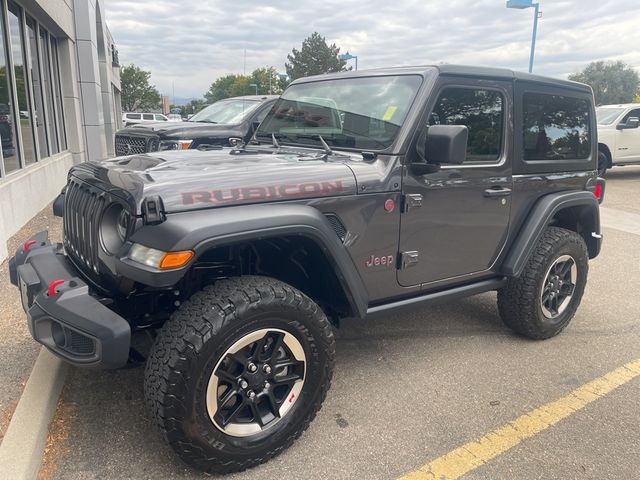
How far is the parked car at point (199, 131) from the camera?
767 centimetres

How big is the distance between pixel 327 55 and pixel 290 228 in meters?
69.4

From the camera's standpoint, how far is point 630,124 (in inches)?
499

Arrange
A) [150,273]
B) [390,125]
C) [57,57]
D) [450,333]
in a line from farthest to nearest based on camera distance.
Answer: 1. [57,57]
2. [450,333]
3. [390,125]
4. [150,273]

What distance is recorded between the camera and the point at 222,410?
2395 millimetres

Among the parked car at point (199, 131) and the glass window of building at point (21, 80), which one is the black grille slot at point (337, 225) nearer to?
the parked car at point (199, 131)

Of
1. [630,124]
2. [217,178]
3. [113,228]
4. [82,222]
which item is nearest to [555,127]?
[217,178]

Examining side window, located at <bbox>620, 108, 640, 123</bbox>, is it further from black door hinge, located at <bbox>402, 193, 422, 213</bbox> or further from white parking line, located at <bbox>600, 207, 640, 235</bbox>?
black door hinge, located at <bbox>402, 193, 422, 213</bbox>

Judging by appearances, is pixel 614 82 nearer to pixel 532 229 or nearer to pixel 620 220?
pixel 620 220

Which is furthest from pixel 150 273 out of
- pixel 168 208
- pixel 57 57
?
pixel 57 57

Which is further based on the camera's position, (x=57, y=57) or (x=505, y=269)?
(x=57, y=57)

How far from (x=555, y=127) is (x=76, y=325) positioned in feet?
11.1

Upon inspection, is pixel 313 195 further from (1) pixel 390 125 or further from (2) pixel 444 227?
(2) pixel 444 227

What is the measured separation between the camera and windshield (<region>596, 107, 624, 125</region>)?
13.0 meters

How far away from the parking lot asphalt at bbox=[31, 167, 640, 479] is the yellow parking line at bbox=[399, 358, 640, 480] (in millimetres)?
40
